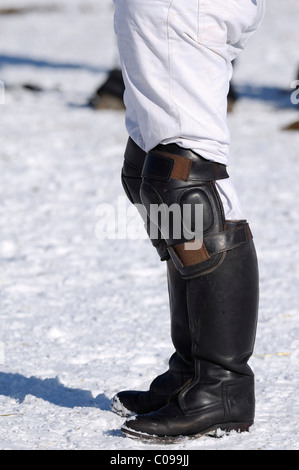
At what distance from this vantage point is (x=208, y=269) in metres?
1.87

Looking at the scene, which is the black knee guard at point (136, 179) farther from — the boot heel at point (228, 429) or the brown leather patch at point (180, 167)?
the boot heel at point (228, 429)

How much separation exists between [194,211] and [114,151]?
4.57 m

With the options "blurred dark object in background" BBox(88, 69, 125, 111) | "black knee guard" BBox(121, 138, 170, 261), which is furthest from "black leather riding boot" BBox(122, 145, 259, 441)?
"blurred dark object in background" BBox(88, 69, 125, 111)

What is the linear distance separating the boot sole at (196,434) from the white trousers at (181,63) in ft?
2.08

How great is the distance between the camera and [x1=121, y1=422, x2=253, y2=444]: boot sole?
1899mm

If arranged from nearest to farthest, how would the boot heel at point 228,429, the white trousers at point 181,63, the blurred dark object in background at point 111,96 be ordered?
the white trousers at point 181,63
the boot heel at point 228,429
the blurred dark object in background at point 111,96

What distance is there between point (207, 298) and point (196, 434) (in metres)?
0.32

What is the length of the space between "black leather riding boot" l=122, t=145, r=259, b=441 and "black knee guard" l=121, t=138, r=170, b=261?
107mm

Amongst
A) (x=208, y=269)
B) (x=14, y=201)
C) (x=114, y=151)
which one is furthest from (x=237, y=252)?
(x=114, y=151)

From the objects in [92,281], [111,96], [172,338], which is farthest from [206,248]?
[111,96]

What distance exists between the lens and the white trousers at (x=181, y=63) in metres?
1.81

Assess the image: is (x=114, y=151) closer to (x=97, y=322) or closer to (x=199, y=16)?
(x=97, y=322)

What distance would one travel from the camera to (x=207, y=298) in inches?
73.9

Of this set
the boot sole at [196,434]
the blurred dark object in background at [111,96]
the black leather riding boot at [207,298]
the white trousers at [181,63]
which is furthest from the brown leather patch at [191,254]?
the blurred dark object in background at [111,96]
